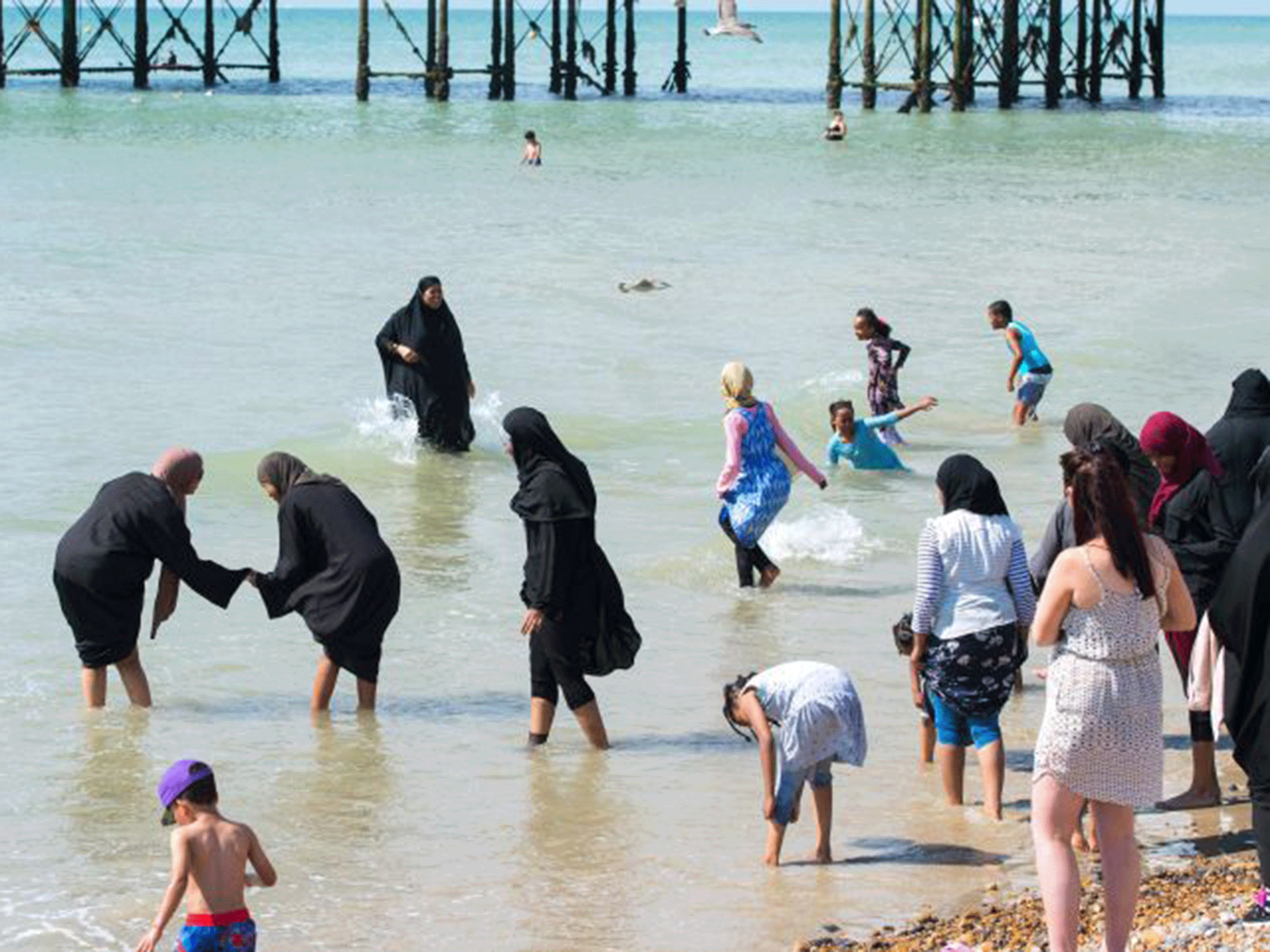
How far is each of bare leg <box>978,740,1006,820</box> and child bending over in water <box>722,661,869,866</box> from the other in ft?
1.81

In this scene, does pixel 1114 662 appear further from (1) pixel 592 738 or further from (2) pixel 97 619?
(2) pixel 97 619

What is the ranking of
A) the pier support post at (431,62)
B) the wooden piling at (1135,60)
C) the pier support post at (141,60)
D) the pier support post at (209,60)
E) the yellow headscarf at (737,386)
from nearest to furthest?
the yellow headscarf at (737,386) < the pier support post at (431,62) < the wooden piling at (1135,60) < the pier support post at (141,60) < the pier support post at (209,60)

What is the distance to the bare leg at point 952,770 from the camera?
25.8ft

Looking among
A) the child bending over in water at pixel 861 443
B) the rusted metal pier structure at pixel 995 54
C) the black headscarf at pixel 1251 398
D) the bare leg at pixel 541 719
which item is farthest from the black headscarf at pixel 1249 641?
the rusted metal pier structure at pixel 995 54

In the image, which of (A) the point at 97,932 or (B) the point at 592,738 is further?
(B) the point at 592,738

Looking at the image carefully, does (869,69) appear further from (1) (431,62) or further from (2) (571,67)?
(1) (431,62)

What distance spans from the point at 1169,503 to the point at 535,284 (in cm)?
1809

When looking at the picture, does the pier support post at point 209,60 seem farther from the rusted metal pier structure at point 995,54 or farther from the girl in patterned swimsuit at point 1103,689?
the girl in patterned swimsuit at point 1103,689

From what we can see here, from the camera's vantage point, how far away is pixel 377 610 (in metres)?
9.02

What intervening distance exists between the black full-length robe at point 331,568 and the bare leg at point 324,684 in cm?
28

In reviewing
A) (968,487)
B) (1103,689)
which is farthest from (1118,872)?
(968,487)

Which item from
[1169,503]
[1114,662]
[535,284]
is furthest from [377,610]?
[535,284]

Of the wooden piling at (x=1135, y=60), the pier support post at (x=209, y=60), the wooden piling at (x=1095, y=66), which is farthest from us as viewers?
the pier support post at (x=209, y=60)

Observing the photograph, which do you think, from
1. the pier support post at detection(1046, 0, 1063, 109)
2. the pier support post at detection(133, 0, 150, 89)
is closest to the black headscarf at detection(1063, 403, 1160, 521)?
the pier support post at detection(1046, 0, 1063, 109)
